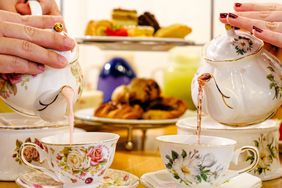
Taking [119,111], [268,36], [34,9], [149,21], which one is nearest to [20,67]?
[34,9]

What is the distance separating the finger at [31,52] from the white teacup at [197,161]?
0.19m

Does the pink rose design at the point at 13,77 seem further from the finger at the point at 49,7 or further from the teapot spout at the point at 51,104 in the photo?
the finger at the point at 49,7

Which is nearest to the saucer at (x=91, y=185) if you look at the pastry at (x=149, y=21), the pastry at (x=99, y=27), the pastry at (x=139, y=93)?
the pastry at (x=139, y=93)

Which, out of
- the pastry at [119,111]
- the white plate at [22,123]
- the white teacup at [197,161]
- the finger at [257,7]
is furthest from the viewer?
the pastry at [119,111]

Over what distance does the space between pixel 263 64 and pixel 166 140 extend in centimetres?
18

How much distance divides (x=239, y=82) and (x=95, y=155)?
228mm

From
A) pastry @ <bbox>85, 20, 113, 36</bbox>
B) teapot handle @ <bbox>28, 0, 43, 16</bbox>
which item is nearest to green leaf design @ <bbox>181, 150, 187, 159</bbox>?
teapot handle @ <bbox>28, 0, 43, 16</bbox>

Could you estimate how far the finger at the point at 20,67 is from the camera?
0.80 meters

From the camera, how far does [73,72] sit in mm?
836

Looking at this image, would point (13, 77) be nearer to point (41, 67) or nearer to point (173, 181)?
point (41, 67)

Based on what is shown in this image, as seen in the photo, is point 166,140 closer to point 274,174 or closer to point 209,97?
point 209,97

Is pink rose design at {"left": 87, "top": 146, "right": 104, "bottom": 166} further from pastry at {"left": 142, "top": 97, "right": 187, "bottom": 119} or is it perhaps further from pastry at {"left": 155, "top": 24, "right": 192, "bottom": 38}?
pastry at {"left": 155, "top": 24, "right": 192, "bottom": 38}

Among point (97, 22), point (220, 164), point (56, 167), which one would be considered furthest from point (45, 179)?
point (97, 22)

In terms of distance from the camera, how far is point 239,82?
0.78 meters
